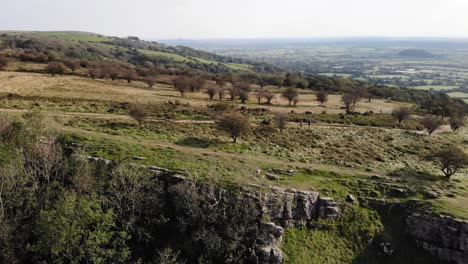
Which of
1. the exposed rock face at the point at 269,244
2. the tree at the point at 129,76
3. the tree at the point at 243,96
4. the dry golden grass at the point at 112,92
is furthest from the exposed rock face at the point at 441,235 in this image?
the tree at the point at 129,76

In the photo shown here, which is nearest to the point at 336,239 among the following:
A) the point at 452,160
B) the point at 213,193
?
the point at 213,193

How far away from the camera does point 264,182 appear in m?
42.9

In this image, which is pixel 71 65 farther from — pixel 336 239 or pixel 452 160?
pixel 452 160

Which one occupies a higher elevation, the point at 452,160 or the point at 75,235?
the point at 452,160

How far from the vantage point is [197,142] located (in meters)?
53.8

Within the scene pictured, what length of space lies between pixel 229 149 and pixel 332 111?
41.7 m

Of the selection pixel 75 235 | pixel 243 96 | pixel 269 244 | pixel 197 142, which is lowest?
pixel 269 244

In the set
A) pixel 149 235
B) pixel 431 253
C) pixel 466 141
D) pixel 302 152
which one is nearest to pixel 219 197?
pixel 149 235

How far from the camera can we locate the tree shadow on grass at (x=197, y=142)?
52.4 meters

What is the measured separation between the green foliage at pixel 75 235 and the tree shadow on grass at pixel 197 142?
60.0 ft

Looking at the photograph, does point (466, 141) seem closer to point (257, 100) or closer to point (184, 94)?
point (257, 100)

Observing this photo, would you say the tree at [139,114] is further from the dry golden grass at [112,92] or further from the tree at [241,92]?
Answer: the tree at [241,92]

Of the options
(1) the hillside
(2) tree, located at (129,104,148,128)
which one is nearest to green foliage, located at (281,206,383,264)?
(1) the hillside

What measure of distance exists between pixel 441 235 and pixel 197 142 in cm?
3310
